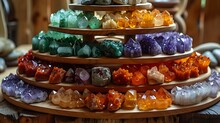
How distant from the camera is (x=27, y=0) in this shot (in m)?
4.23

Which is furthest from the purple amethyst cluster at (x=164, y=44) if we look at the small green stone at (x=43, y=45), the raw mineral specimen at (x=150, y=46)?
the small green stone at (x=43, y=45)

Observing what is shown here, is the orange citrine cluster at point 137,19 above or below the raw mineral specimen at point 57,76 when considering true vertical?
above

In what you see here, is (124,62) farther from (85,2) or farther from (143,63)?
(85,2)

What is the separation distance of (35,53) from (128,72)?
0.61 metres

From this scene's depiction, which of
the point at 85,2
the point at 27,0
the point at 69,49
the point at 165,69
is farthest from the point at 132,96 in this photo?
the point at 27,0

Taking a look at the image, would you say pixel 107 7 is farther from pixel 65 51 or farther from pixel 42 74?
pixel 42 74

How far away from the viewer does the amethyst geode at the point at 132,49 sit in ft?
6.73

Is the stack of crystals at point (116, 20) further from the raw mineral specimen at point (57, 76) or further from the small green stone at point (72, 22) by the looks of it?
the raw mineral specimen at point (57, 76)

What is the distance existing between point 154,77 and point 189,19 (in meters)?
2.70

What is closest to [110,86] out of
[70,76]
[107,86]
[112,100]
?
[107,86]

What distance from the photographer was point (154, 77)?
203 centimetres

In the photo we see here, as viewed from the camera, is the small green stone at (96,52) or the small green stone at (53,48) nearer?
A: the small green stone at (96,52)

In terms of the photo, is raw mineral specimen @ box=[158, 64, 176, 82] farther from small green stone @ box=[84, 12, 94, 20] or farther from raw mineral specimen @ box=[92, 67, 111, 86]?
small green stone @ box=[84, 12, 94, 20]

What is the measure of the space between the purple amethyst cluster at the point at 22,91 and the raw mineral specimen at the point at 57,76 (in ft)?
0.29
